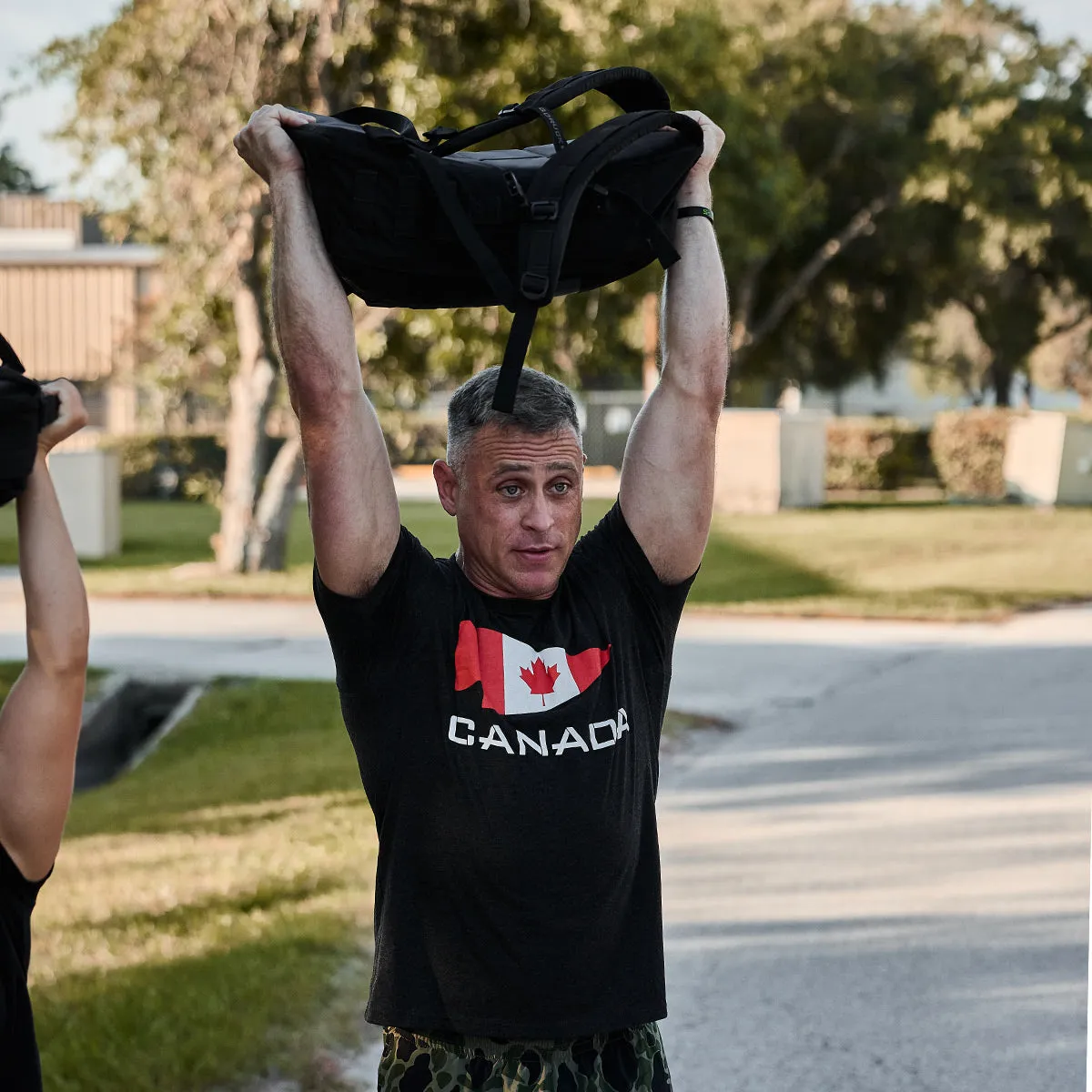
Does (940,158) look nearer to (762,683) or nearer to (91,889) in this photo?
(762,683)

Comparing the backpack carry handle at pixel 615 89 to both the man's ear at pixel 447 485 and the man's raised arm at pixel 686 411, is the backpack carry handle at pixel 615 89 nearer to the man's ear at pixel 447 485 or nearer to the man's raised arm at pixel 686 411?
the man's raised arm at pixel 686 411

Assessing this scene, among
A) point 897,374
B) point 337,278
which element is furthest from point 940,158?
point 897,374

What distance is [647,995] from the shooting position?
2.52 m

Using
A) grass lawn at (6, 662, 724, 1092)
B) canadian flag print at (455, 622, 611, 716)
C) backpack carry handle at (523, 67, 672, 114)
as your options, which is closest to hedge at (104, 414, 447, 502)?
grass lawn at (6, 662, 724, 1092)

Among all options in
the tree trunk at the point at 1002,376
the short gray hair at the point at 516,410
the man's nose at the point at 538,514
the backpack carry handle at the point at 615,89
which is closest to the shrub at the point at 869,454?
the tree trunk at the point at 1002,376

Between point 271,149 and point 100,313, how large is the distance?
4381cm

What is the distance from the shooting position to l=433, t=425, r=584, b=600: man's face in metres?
2.57

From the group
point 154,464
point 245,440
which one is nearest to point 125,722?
point 245,440

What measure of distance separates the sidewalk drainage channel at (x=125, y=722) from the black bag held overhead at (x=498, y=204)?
742 centimetres

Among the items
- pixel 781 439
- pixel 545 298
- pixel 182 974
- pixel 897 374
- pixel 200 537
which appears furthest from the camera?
pixel 897 374

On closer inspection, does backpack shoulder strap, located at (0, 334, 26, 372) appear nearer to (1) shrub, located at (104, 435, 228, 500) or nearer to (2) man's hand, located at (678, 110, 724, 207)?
(2) man's hand, located at (678, 110, 724, 207)

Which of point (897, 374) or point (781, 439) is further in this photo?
point (897, 374)

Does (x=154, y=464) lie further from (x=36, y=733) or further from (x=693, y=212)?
(x=36, y=733)

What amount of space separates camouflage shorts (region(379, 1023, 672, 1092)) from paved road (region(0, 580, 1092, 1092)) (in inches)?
87.1
